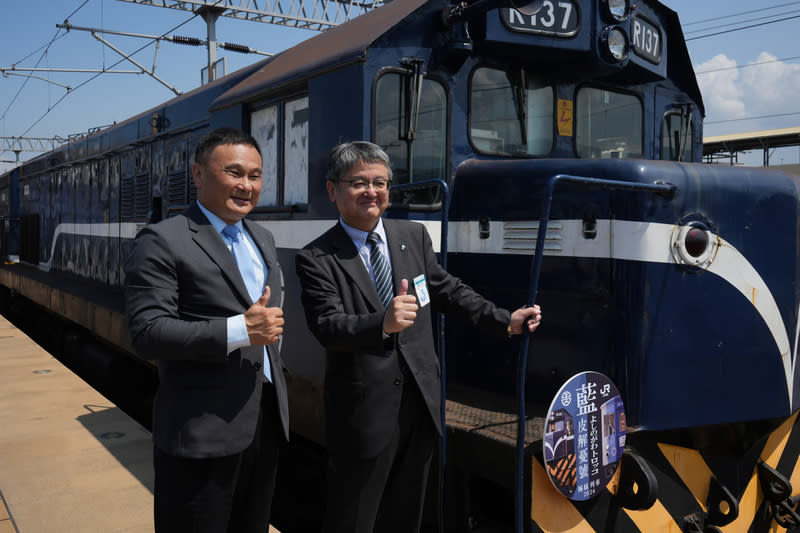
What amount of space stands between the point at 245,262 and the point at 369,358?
50cm

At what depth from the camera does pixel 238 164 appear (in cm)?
195

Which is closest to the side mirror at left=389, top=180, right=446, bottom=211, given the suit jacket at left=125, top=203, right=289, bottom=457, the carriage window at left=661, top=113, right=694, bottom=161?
the suit jacket at left=125, top=203, right=289, bottom=457

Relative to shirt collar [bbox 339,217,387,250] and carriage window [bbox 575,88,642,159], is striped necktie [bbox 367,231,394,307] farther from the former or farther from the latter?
carriage window [bbox 575,88,642,159]

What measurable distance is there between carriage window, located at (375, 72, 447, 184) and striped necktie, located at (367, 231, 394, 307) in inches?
37.8

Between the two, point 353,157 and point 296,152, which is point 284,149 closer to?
point 296,152

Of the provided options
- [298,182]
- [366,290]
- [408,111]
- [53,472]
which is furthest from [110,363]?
[366,290]

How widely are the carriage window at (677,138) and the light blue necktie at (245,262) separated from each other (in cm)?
317

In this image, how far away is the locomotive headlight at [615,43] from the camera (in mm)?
3436

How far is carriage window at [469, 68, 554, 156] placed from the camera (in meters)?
3.43

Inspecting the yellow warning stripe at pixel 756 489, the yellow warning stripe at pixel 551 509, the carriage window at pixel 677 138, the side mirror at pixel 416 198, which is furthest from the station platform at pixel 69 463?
the carriage window at pixel 677 138

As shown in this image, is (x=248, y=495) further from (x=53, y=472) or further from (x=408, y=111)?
(x=53, y=472)

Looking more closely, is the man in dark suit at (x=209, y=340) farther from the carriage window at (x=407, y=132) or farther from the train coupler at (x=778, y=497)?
the train coupler at (x=778, y=497)

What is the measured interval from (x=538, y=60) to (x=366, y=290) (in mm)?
1971

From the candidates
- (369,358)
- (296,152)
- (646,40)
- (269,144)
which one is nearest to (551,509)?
(369,358)
